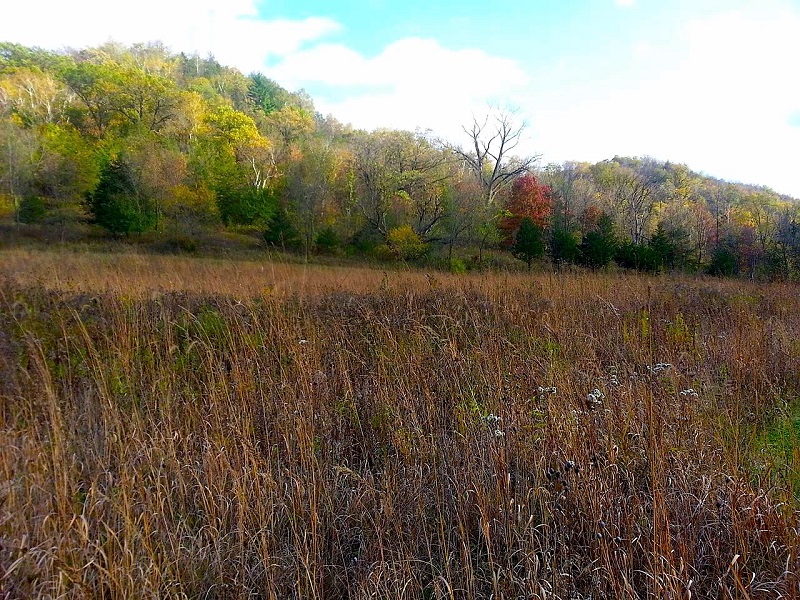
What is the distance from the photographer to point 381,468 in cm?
268

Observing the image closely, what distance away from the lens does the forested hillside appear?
26453 millimetres

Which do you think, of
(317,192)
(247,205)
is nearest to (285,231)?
(317,192)

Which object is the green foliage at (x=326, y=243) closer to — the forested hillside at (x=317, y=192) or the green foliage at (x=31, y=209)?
the forested hillside at (x=317, y=192)

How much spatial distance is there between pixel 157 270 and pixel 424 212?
2617 centimetres

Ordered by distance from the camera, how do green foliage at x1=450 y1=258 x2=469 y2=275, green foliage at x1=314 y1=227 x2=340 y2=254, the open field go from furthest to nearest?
green foliage at x1=314 y1=227 x2=340 y2=254, green foliage at x1=450 y1=258 x2=469 y2=275, the open field

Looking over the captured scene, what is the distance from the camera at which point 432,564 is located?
1867 mm

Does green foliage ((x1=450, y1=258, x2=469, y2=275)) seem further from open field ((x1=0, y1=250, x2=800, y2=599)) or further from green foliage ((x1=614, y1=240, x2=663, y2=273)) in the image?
green foliage ((x1=614, y1=240, x2=663, y2=273))

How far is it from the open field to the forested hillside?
39.0ft

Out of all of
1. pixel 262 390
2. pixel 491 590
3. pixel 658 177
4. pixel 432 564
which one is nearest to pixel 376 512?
pixel 432 564

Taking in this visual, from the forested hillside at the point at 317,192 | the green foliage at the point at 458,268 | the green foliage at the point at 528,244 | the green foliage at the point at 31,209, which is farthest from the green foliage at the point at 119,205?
the green foliage at the point at 528,244

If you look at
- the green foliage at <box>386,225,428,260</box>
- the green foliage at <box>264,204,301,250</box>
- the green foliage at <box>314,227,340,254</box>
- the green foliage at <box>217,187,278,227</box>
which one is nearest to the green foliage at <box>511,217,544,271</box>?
the green foliage at <box>386,225,428,260</box>

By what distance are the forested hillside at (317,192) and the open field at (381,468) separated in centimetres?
1188

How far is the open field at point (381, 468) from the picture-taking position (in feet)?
5.90

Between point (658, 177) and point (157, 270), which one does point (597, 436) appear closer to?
point (157, 270)
